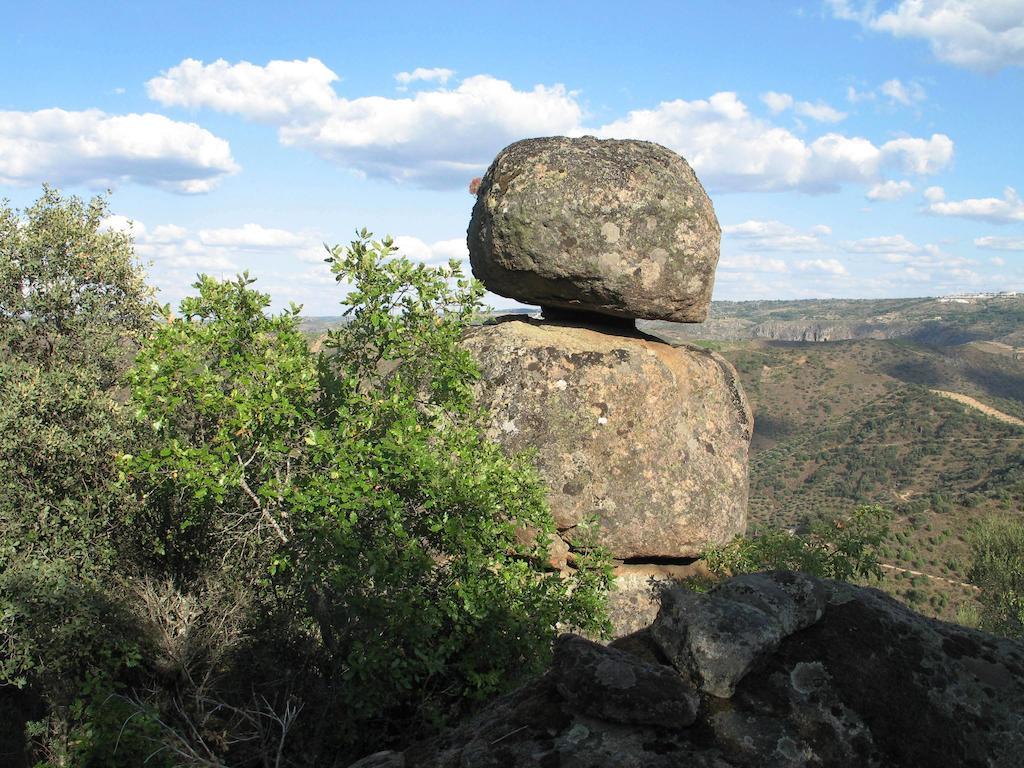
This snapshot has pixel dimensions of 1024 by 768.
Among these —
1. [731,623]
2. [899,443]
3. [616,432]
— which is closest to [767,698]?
[731,623]

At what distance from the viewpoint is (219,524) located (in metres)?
11.4

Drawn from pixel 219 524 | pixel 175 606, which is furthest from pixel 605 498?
pixel 175 606

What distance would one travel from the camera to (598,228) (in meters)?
12.6

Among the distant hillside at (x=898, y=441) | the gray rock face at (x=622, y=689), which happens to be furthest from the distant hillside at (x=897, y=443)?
the gray rock face at (x=622, y=689)

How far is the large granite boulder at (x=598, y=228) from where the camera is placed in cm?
1263

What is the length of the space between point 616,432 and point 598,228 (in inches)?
137

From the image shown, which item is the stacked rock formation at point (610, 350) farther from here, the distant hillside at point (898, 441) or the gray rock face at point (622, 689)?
the distant hillside at point (898, 441)

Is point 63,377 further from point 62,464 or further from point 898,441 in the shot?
point 898,441

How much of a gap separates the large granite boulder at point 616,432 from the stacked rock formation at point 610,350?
0.02m

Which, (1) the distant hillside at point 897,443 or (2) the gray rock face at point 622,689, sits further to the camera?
(1) the distant hillside at point 897,443

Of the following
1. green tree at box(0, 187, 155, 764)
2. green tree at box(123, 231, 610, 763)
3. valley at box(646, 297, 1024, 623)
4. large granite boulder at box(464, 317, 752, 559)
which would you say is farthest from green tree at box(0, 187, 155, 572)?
valley at box(646, 297, 1024, 623)

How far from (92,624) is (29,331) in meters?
6.99

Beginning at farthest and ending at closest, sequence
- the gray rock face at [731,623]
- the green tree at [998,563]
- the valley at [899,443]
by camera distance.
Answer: the valley at [899,443]
the green tree at [998,563]
the gray rock face at [731,623]

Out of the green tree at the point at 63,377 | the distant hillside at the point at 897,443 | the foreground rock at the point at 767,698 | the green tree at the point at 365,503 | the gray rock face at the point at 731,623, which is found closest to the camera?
the foreground rock at the point at 767,698
